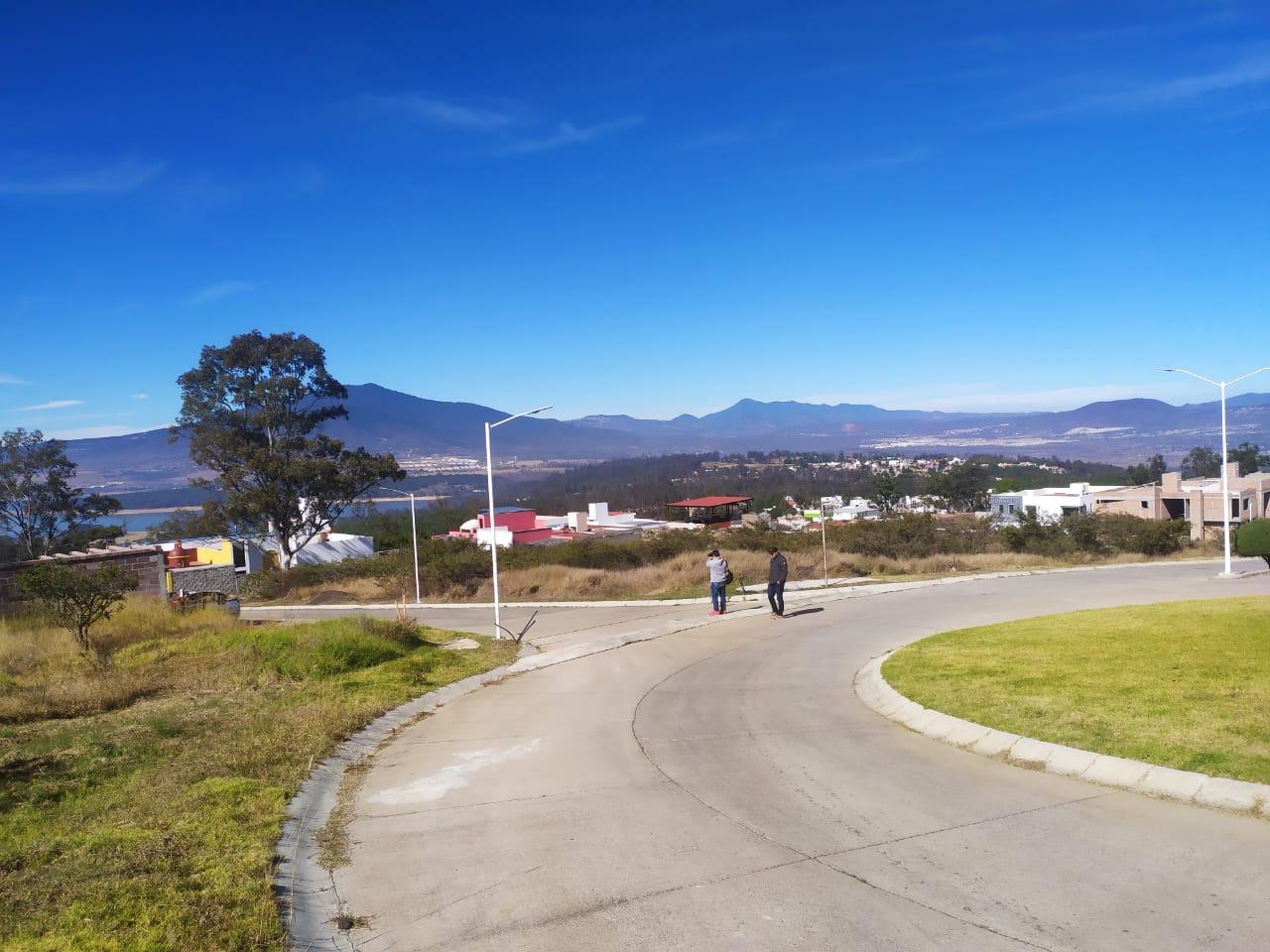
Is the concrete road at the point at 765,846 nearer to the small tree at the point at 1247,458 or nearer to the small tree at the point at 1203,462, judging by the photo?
the small tree at the point at 1247,458

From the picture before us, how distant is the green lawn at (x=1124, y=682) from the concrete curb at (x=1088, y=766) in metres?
0.15

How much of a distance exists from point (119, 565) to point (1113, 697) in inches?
927

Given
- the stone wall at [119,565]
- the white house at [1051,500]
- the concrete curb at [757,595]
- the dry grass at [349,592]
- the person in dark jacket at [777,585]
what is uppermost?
the stone wall at [119,565]

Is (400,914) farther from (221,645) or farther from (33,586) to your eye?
(33,586)

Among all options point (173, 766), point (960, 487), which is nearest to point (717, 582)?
point (173, 766)

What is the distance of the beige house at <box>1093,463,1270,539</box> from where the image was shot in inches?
2175

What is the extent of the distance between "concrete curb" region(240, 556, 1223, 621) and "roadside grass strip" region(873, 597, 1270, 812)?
422 inches

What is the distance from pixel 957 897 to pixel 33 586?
668 inches

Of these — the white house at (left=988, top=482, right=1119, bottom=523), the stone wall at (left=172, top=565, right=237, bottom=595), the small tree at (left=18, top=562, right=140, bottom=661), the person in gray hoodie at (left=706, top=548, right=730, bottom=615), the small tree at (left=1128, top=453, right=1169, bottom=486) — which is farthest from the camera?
the small tree at (left=1128, top=453, right=1169, bottom=486)

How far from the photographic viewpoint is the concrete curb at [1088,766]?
677cm

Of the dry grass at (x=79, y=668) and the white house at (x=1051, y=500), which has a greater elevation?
the dry grass at (x=79, y=668)

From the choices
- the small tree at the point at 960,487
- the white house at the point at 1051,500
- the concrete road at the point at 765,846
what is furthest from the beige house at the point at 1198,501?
the concrete road at the point at 765,846

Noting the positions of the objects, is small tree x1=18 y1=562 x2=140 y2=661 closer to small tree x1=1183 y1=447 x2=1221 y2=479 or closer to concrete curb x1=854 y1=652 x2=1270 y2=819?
concrete curb x1=854 y1=652 x2=1270 y2=819

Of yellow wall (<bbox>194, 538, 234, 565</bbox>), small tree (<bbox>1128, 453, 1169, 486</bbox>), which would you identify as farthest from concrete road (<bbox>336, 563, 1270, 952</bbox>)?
small tree (<bbox>1128, 453, 1169, 486</bbox>)
